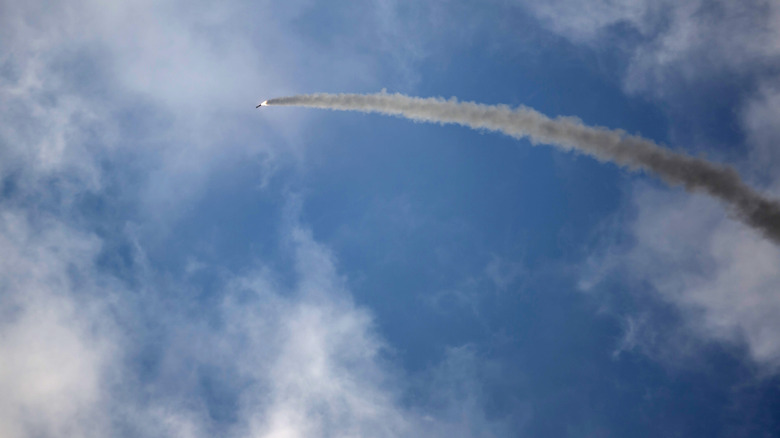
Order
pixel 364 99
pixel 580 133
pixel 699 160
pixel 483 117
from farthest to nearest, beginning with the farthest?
1. pixel 364 99
2. pixel 483 117
3. pixel 580 133
4. pixel 699 160

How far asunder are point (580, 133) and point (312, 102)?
36391mm

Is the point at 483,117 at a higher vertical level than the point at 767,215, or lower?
higher

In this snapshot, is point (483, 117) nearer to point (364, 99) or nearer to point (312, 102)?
point (364, 99)

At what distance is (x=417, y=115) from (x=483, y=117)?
870cm

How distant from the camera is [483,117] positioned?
63656 mm

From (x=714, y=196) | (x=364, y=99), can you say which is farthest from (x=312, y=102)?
(x=714, y=196)

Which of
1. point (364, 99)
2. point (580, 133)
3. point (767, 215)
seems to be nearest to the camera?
point (767, 215)

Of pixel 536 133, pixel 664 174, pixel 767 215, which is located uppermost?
pixel 536 133

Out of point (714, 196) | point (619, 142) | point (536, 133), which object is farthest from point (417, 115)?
point (714, 196)

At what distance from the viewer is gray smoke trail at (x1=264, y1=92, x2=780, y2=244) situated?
53781 mm

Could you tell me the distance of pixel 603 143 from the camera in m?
58.6

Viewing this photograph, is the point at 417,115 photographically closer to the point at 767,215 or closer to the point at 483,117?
the point at 483,117

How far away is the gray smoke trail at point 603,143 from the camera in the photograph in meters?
53.8

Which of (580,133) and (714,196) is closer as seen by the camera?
(714,196)
